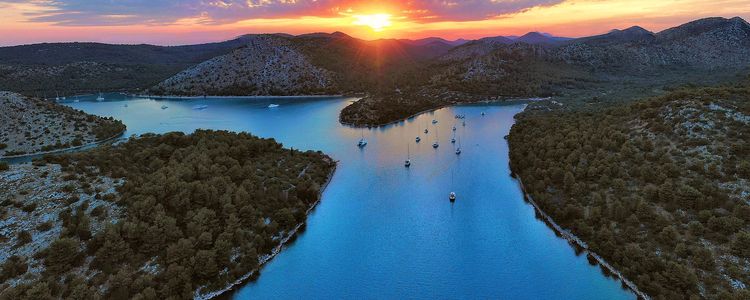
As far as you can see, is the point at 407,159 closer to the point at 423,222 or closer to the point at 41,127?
the point at 423,222

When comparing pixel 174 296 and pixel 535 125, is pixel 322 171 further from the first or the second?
pixel 535 125

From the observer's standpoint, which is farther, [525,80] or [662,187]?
[525,80]

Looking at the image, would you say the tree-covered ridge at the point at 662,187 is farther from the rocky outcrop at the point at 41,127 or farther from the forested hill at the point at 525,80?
the rocky outcrop at the point at 41,127

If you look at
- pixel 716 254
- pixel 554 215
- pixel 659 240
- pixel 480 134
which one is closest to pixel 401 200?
pixel 554 215

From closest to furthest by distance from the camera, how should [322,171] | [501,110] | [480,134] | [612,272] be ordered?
[612,272], [322,171], [480,134], [501,110]

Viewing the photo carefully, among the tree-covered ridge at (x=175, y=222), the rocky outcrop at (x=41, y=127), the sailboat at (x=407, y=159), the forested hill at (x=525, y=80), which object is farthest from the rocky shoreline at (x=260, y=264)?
the forested hill at (x=525, y=80)

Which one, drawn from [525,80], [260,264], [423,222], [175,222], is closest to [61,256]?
[175,222]

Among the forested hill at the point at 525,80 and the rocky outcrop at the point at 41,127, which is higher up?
the forested hill at the point at 525,80
